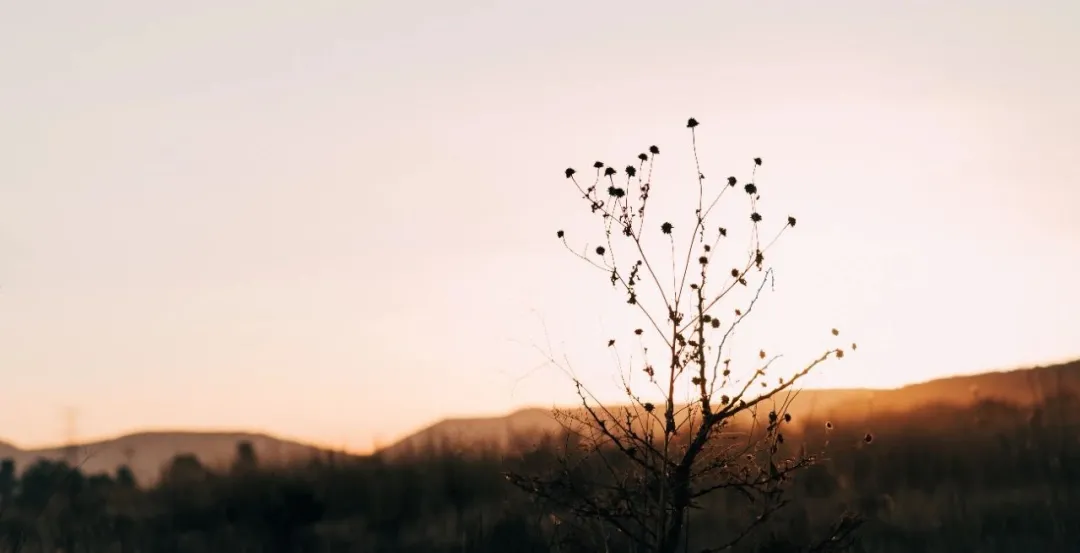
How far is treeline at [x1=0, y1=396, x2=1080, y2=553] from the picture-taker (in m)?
16.9

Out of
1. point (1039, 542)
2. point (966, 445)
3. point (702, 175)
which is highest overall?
point (702, 175)

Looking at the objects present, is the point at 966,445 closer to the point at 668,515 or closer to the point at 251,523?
the point at 251,523

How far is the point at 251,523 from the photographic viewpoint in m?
19.9

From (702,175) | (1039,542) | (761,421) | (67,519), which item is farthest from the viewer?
(67,519)

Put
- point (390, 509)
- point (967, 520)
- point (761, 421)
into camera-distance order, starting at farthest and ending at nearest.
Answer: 1. point (390, 509)
2. point (967, 520)
3. point (761, 421)

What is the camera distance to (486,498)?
19.7 metres

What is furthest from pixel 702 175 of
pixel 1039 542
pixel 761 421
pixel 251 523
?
pixel 251 523

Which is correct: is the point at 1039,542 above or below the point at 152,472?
below

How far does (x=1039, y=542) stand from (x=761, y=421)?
1049 cm

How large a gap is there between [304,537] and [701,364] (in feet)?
46.1

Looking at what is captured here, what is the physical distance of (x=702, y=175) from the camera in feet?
21.6

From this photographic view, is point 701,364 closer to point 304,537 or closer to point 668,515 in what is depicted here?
point 668,515

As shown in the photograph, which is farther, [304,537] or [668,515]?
[304,537]

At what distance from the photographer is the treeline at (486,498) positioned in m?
16.9
